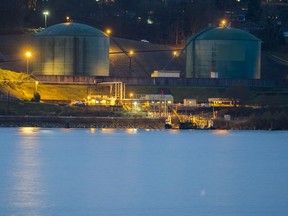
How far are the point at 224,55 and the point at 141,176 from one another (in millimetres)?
61897

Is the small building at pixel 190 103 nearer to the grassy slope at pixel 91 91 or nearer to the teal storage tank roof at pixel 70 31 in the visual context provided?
the grassy slope at pixel 91 91

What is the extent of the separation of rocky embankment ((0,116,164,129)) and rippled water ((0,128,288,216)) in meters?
10.0

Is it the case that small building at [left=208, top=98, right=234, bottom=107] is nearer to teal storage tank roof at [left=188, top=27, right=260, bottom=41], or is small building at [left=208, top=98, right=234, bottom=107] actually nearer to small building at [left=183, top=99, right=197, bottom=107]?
small building at [left=183, top=99, right=197, bottom=107]

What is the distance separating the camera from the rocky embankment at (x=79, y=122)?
8081cm

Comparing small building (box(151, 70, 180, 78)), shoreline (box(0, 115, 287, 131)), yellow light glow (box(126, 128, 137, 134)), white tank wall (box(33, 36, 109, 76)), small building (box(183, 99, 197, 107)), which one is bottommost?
yellow light glow (box(126, 128, 137, 134))

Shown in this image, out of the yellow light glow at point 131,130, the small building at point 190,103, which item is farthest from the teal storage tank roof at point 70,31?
the yellow light glow at point 131,130

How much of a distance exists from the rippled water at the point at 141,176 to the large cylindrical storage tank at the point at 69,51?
113ft

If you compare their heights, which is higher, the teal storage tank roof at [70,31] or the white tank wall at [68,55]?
the teal storage tank roof at [70,31]

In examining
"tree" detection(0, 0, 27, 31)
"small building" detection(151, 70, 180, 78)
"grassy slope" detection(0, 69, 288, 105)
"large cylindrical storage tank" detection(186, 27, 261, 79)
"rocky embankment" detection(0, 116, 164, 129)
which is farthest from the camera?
"tree" detection(0, 0, 27, 31)

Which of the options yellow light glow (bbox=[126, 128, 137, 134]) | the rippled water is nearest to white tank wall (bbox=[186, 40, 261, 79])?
yellow light glow (bbox=[126, 128, 137, 134])

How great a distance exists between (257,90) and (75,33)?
17.0m

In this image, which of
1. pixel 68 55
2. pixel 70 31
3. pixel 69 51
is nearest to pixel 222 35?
pixel 70 31

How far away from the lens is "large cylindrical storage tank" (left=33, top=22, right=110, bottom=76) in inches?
4122

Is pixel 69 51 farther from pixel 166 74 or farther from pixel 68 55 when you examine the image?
pixel 166 74
